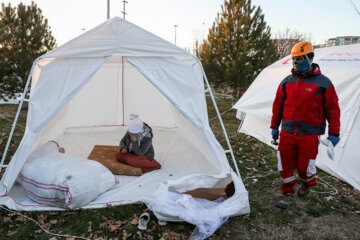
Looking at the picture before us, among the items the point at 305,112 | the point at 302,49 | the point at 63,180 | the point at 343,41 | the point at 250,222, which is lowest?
the point at 250,222

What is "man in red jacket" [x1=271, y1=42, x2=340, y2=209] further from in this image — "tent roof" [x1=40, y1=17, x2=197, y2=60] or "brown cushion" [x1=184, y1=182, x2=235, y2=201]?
"tent roof" [x1=40, y1=17, x2=197, y2=60]

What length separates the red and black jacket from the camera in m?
2.68

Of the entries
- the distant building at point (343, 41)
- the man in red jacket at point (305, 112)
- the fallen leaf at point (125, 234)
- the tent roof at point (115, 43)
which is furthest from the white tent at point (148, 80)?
the distant building at point (343, 41)

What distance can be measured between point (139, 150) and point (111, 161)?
0.45 m

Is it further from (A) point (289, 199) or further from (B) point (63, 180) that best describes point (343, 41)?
(B) point (63, 180)

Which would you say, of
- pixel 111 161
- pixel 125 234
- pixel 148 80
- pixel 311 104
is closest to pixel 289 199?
pixel 311 104

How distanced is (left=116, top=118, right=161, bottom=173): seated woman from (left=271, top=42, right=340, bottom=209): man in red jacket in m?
1.86

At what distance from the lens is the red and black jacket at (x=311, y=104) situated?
268 cm

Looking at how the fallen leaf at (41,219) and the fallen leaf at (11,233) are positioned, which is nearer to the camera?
the fallen leaf at (11,233)

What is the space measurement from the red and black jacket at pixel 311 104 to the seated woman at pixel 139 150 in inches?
76.8

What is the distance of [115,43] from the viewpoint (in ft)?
10.6

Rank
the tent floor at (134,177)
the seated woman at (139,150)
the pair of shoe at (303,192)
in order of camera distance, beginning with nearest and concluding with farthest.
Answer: the tent floor at (134,177) < the pair of shoe at (303,192) < the seated woman at (139,150)

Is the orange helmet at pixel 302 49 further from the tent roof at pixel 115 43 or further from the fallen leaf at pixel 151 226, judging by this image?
the fallen leaf at pixel 151 226

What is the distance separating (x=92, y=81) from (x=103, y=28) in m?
2.65
